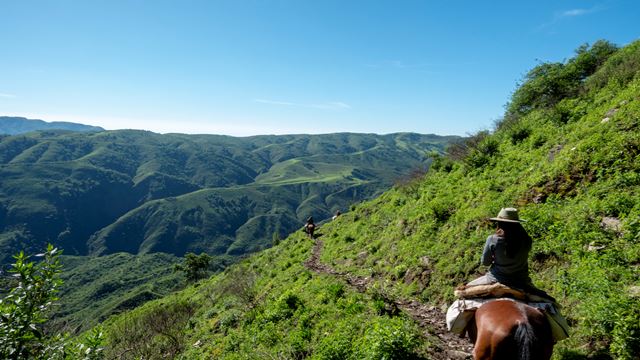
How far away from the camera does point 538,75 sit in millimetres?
28469

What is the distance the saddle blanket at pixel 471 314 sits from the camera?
7444mm

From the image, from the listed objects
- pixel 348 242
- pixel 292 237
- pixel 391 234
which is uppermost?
pixel 391 234

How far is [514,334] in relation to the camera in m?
6.49

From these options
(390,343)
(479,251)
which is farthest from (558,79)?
(390,343)

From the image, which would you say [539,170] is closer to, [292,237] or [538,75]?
[538,75]

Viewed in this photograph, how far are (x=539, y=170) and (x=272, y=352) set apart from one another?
1427 cm

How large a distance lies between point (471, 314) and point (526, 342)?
2.17 m

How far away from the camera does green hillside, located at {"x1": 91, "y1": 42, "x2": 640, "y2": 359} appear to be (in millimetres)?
10289

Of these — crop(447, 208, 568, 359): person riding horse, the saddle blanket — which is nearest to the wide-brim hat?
crop(447, 208, 568, 359): person riding horse

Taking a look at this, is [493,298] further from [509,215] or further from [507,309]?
[509,215]

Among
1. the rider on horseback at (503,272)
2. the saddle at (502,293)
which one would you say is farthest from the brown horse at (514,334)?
the rider on horseback at (503,272)

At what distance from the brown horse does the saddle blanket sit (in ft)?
1.87

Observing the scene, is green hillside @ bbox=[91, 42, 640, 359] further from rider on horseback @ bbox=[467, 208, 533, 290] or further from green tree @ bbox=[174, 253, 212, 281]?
green tree @ bbox=[174, 253, 212, 281]

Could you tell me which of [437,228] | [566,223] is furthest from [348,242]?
[566,223]
